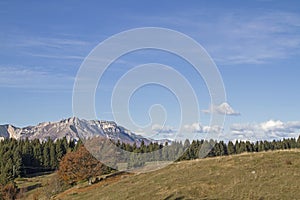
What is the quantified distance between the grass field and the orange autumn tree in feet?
85.0

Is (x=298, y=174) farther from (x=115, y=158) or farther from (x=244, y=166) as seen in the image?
(x=115, y=158)

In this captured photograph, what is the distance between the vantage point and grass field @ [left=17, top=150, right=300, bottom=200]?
30.1m

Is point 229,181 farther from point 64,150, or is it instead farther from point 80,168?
point 64,150

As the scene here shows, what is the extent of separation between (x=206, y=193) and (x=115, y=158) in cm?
6544

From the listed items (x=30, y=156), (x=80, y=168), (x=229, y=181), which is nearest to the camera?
(x=229, y=181)

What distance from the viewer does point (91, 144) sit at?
8319cm

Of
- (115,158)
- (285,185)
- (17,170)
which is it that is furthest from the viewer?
(17,170)

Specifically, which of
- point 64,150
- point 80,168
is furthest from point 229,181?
point 64,150

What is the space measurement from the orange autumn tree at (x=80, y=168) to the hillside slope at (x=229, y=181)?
85.0ft

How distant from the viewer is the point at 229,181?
1377 inches

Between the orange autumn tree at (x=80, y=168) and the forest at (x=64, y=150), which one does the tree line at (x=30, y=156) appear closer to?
the forest at (x=64, y=150)

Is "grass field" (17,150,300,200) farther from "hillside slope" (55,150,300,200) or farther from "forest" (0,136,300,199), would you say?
"forest" (0,136,300,199)

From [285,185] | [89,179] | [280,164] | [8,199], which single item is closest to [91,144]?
[89,179]

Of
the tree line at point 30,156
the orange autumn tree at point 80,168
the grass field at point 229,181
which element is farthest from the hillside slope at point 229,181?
the tree line at point 30,156
